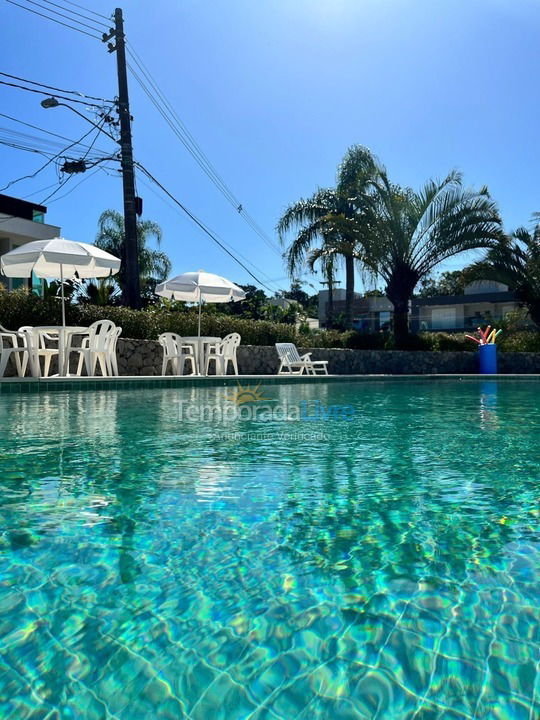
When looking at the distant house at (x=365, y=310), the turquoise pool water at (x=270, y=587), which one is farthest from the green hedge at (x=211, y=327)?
the turquoise pool water at (x=270, y=587)

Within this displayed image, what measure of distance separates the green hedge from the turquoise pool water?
28.9 ft

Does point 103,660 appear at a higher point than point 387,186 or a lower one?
lower

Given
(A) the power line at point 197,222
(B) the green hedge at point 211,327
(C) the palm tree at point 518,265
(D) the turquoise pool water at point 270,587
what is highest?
(A) the power line at point 197,222

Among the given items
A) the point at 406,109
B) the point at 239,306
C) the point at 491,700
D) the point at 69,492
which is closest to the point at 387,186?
the point at 406,109

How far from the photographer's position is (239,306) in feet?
155

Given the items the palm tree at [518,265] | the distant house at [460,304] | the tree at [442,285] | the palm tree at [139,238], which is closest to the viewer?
the palm tree at [518,265]

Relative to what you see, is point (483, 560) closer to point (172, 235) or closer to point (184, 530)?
point (184, 530)

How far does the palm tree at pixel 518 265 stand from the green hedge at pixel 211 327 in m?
1.83

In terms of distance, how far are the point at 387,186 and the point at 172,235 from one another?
16869mm

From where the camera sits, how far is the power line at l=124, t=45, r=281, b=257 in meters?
16.4

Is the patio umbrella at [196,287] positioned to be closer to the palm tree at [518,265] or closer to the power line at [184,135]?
the power line at [184,135]

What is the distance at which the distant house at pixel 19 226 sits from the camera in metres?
22.1

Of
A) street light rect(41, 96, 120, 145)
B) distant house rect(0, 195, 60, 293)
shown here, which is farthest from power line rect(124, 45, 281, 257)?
distant house rect(0, 195, 60, 293)

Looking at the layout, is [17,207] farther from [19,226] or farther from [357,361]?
[357,361]
